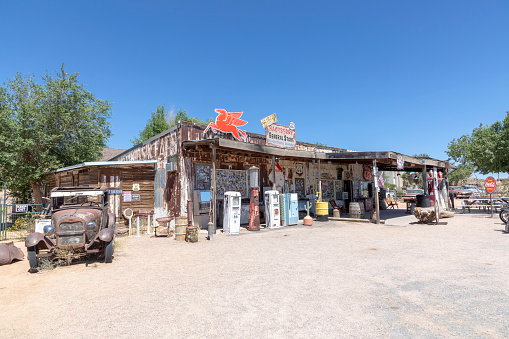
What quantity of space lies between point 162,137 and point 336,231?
8.98 metres

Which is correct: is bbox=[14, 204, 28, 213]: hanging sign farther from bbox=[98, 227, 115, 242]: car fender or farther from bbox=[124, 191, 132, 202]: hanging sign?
bbox=[98, 227, 115, 242]: car fender

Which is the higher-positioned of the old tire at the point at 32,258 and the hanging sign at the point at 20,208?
the hanging sign at the point at 20,208

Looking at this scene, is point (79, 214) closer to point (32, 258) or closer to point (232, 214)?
point (32, 258)

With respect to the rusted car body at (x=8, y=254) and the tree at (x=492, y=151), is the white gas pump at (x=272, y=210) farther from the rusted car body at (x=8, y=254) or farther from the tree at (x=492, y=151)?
the tree at (x=492, y=151)

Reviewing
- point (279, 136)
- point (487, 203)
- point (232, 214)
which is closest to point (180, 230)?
point (232, 214)

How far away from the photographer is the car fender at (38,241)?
6.05 meters

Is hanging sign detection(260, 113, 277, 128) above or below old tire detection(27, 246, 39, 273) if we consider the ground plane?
above

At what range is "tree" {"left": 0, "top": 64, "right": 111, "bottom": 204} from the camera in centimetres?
1470

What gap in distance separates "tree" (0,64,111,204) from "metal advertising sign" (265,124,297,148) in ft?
37.2

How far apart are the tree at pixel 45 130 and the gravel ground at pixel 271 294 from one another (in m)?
11.0

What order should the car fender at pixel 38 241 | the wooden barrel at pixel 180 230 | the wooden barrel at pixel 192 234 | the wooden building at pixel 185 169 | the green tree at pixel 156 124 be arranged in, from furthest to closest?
the green tree at pixel 156 124 → the wooden building at pixel 185 169 → the wooden barrel at pixel 180 230 → the wooden barrel at pixel 192 234 → the car fender at pixel 38 241

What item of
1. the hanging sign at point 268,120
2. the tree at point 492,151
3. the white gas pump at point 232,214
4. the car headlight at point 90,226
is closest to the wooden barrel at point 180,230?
the white gas pump at point 232,214

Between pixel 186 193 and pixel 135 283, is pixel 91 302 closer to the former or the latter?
pixel 135 283

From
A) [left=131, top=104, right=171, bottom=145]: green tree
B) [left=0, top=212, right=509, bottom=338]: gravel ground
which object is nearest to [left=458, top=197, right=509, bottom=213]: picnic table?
[left=0, top=212, right=509, bottom=338]: gravel ground
